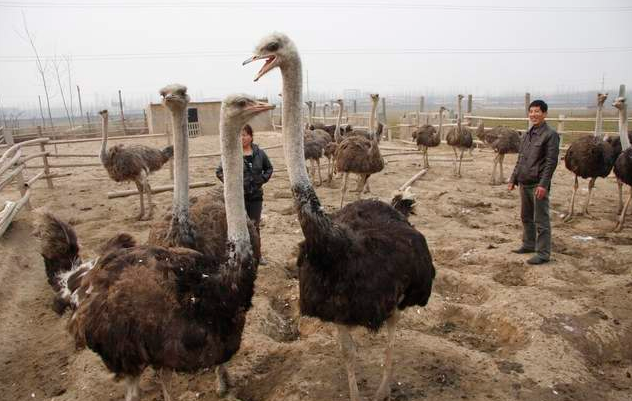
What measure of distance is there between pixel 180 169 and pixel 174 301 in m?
1.36

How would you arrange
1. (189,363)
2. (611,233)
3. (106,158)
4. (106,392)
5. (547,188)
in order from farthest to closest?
(106,158)
(611,233)
(547,188)
(106,392)
(189,363)

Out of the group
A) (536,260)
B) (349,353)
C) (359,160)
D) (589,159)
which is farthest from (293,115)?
(589,159)

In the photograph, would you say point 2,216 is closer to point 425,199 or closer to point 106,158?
point 106,158

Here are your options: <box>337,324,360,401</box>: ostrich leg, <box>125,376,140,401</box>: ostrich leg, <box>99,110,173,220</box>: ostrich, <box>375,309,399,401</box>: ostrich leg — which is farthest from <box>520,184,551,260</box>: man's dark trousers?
<box>99,110,173,220</box>: ostrich

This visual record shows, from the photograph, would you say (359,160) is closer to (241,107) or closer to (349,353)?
(349,353)

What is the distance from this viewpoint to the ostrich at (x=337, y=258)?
2498 millimetres

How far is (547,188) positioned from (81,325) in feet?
14.6

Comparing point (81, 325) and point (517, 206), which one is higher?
point (81, 325)

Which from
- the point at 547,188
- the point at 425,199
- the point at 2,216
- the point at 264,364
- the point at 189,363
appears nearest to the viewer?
the point at 189,363

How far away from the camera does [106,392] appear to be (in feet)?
10.3

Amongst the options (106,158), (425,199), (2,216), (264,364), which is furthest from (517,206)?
(2,216)

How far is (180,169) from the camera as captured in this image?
3.43 meters

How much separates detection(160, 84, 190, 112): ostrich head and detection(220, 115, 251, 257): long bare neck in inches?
41.4

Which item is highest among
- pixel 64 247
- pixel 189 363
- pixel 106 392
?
pixel 64 247
